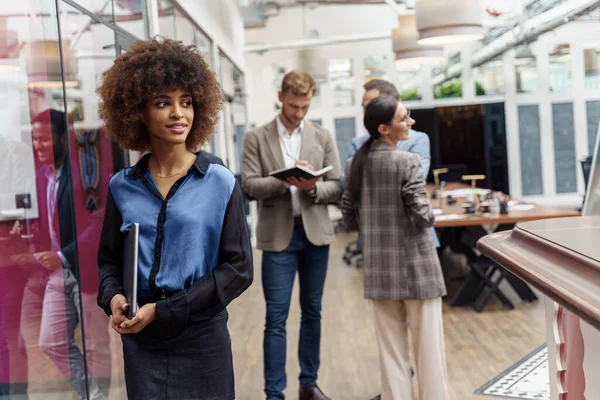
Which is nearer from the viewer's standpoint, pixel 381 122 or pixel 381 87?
pixel 381 122

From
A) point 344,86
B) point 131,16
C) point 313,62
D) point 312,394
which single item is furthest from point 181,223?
point 344,86

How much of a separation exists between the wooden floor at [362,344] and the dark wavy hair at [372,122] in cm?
132

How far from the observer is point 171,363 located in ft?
6.95

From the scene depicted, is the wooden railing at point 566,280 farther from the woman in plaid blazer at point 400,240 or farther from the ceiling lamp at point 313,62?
the ceiling lamp at point 313,62

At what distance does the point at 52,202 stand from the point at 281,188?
1105 millimetres

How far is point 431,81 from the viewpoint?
15.6 meters

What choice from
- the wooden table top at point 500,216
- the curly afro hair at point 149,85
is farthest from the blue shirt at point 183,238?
the wooden table top at point 500,216

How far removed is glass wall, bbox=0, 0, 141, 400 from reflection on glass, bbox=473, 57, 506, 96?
12393 mm

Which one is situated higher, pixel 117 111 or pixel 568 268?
pixel 117 111

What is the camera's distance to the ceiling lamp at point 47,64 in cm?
305

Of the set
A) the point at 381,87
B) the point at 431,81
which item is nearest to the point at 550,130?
the point at 431,81

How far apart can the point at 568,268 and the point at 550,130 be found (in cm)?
1453

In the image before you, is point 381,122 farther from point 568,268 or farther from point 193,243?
point 568,268

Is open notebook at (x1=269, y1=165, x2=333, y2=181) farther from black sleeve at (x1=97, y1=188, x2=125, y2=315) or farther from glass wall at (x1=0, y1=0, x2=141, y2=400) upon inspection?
black sleeve at (x1=97, y1=188, x2=125, y2=315)
